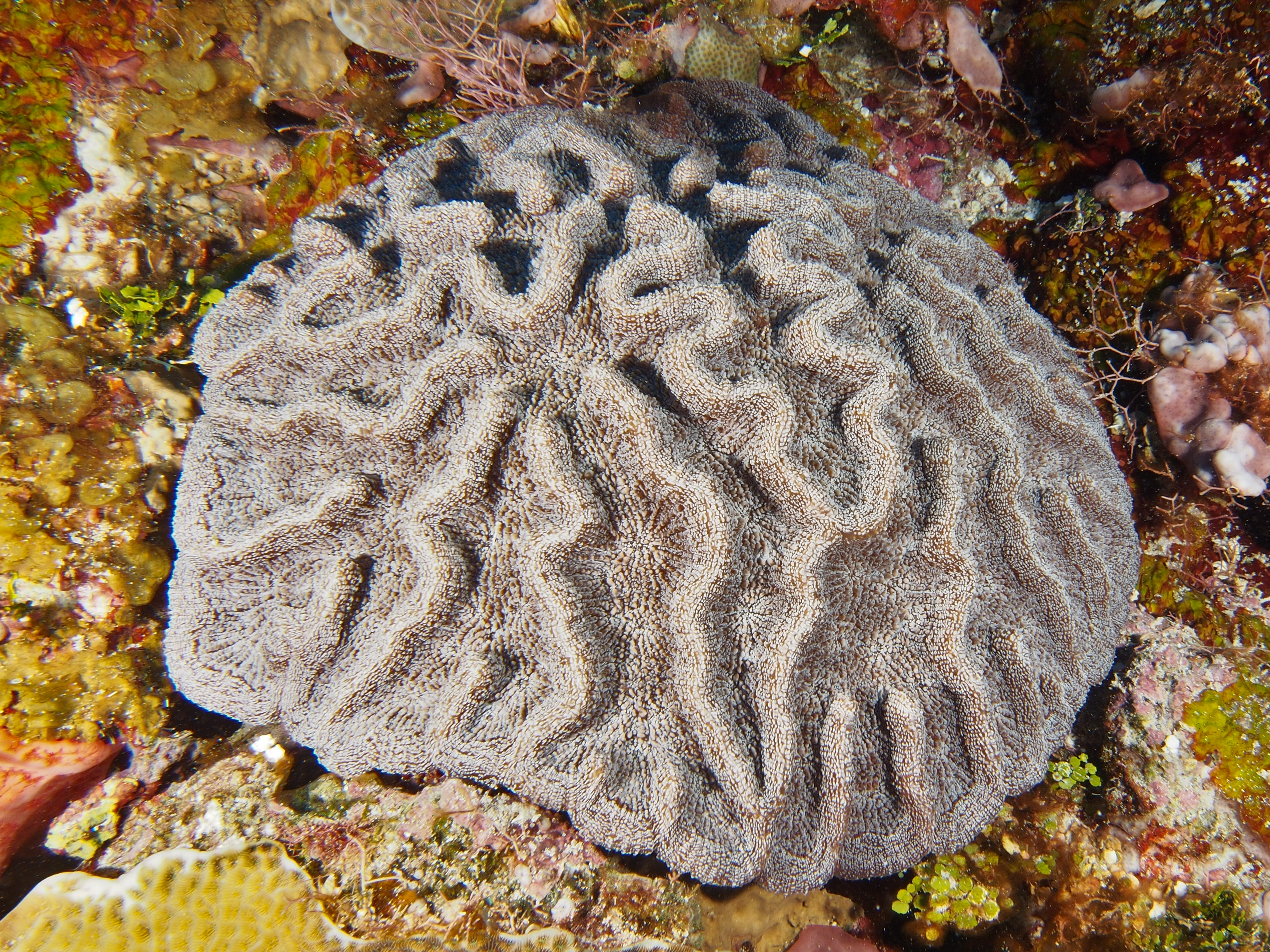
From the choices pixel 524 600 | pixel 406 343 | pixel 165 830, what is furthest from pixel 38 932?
pixel 406 343

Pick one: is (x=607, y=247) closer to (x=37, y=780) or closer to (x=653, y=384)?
(x=653, y=384)

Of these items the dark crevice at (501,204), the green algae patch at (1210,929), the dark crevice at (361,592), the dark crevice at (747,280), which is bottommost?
the green algae patch at (1210,929)

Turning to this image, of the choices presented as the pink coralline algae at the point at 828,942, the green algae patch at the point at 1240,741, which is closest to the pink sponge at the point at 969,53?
the green algae patch at the point at 1240,741

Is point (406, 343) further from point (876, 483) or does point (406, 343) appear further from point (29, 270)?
point (29, 270)

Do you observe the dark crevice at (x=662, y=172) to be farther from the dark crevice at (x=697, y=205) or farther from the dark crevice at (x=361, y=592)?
the dark crevice at (x=361, y=592)

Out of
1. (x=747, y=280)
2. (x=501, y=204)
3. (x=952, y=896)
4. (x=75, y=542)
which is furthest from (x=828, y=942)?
(x=75, y=542)

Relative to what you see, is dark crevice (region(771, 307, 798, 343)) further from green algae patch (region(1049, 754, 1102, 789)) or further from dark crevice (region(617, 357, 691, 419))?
green algae patch (region(1049, 754, 1102, 789))
